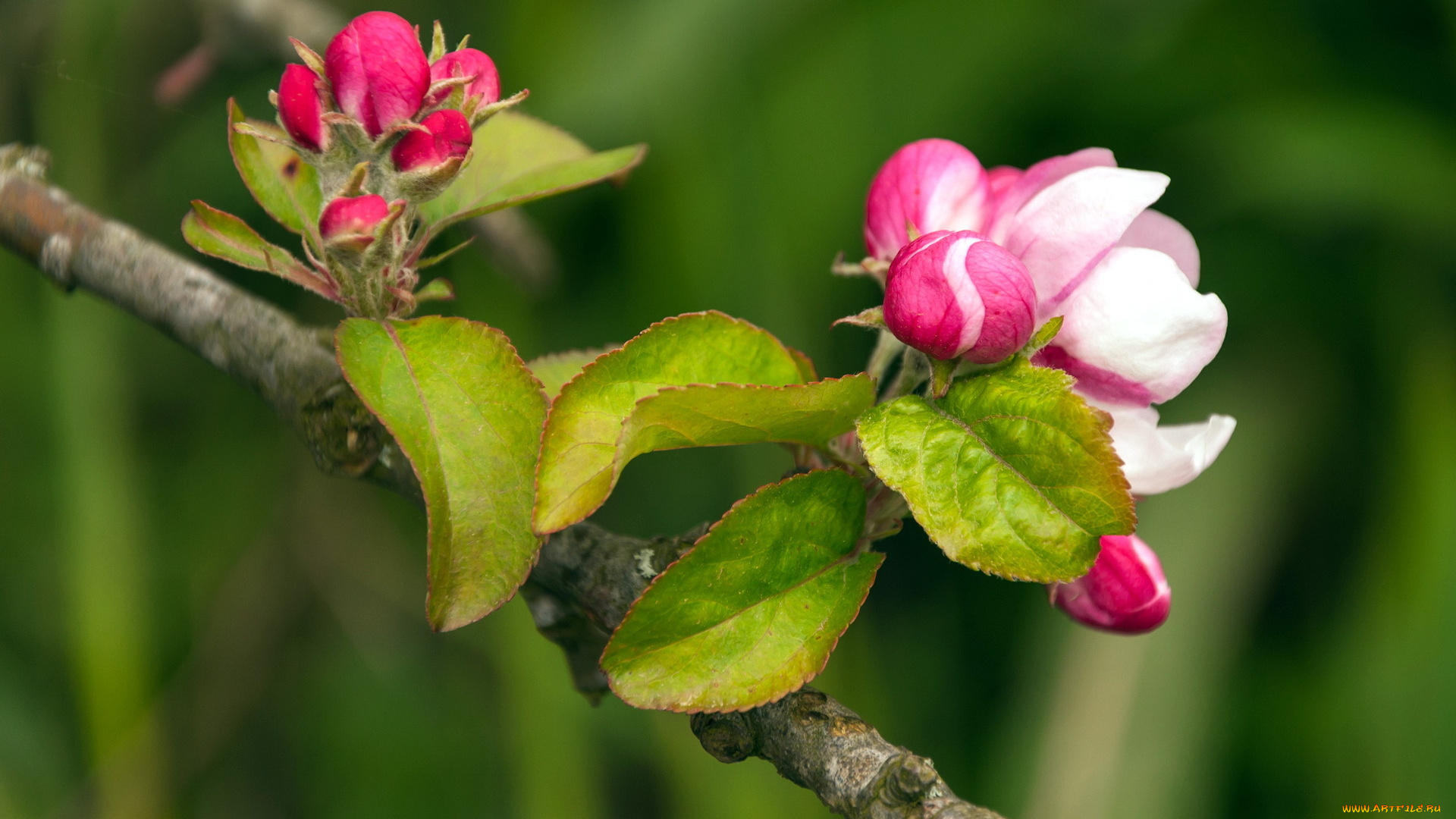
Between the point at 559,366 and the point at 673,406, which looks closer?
the point at 673,406

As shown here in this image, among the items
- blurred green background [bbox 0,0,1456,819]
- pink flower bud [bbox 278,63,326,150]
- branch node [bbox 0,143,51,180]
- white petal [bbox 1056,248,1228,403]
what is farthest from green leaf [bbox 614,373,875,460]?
blurred green background [bbox 0,0,1456,819]

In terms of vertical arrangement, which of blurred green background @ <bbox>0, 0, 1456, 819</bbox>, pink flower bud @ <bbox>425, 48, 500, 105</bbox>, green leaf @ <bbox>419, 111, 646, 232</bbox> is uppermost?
pink flower bud @ <bbox>425, 48, 500, 105</bbox>

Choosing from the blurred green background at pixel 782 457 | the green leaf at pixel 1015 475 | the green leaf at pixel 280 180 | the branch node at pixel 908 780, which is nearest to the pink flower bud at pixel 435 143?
the green leaf at pixel 280 180

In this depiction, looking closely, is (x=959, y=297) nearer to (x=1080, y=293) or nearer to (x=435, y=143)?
(x=1080, y=293)

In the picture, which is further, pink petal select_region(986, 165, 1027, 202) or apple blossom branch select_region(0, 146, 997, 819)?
pink petal select_region(986, 165, 1027, 202)

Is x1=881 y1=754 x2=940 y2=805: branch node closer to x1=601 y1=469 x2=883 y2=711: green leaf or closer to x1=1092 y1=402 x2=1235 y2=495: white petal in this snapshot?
x1=601 y1=469 x2=883 y2=711: green leaf

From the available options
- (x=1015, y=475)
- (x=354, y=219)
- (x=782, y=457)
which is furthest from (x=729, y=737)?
(x=782, y=457)

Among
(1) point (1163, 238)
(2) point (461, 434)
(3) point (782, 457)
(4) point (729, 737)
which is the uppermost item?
Result: (1) point (1163, 238)
